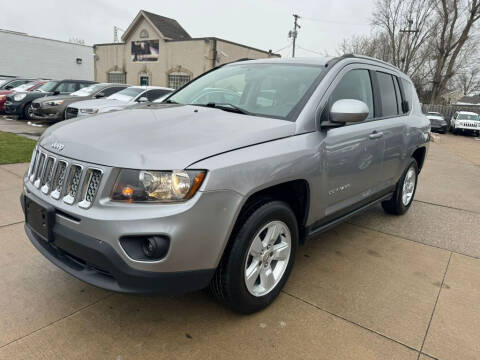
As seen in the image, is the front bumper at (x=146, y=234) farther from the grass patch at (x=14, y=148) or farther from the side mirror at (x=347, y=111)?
the grass patch at (x=14, y=148)

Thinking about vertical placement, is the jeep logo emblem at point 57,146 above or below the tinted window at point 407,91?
below

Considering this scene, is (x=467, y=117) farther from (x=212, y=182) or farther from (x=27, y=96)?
(x=212, y=182)

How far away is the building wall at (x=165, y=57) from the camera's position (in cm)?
2812

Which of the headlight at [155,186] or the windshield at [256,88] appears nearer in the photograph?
the headlight at [155,186]

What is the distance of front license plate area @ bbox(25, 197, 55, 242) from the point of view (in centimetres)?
217

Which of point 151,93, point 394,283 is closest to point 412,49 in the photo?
point 151,93

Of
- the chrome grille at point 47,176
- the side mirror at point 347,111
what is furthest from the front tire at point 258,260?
the chrome grille at point 47,176

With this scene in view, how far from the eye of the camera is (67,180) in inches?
85.0

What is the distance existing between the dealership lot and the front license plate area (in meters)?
0.60

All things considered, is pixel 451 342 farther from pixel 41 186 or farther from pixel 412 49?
pixel 412 49

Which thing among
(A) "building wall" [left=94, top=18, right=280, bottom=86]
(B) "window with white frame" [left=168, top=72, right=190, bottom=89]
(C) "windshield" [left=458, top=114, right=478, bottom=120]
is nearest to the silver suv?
(C) "windshield" [left=458, top=114, right=478, bottom=120]

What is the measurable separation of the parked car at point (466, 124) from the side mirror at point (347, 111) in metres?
24.6

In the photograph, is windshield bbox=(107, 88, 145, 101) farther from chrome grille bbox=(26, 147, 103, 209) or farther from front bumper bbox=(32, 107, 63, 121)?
chrome grille bbox=(26, 147, 103, 209)

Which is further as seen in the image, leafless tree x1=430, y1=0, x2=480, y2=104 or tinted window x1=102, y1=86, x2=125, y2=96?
leafless tree x1=430, y1=0, x2=480, y2=104
